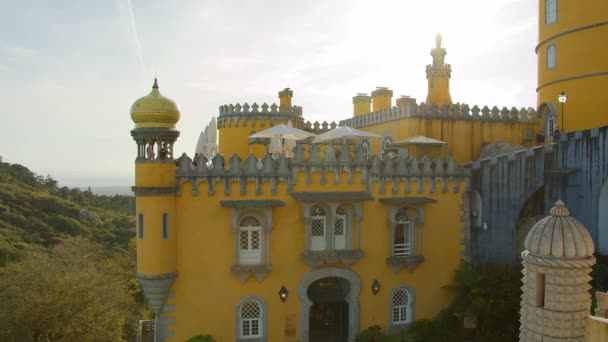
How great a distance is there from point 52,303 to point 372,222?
16.7 metres

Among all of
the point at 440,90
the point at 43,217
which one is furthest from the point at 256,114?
the point at 43,217

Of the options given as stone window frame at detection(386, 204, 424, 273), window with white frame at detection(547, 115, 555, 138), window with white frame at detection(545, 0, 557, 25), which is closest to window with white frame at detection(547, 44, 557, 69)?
window with white frame at detection(545, 0, 557, 25)

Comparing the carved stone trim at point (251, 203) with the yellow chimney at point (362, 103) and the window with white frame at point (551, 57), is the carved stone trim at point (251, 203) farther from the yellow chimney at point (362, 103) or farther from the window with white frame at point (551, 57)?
the yellow chimney at point (362, 103)

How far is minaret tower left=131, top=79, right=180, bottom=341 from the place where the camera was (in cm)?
1692

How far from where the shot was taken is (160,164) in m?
17.1

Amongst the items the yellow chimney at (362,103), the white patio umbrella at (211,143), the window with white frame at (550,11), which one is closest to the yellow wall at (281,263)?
the white patio umbrella at (211,143)

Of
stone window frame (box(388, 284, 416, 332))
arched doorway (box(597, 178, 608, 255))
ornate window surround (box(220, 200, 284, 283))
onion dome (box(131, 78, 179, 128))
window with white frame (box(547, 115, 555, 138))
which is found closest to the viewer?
onion dome (box(131, 78, 179, 128))

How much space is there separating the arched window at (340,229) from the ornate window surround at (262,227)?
2510 millimetres

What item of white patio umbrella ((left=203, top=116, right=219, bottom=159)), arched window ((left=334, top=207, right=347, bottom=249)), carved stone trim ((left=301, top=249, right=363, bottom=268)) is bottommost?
carved stone trim ((left=301, top=249, right=363, bottom=268))

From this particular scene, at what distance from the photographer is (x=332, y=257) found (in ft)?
61.3

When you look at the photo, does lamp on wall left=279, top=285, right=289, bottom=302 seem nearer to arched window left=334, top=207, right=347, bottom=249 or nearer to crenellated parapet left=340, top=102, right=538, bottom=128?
arched window left=334, top=207, right=347, bottom=249

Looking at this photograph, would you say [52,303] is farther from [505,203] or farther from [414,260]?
[505,203]

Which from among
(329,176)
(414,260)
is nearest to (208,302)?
(329,176)

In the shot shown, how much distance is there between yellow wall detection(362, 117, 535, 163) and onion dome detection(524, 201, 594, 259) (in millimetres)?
14081
